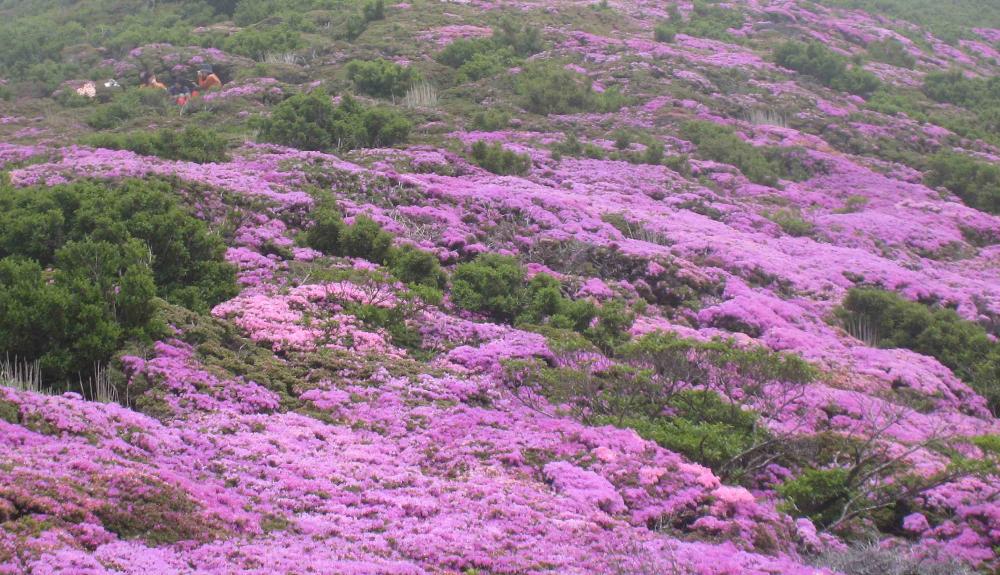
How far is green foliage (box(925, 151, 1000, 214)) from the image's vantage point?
28.0 meters

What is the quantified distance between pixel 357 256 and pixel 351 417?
6.91 m

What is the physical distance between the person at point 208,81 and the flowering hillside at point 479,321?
3.10 ft

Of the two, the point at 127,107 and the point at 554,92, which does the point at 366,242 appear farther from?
the point at 554,92

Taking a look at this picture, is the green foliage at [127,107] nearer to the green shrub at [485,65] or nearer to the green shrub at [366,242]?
the green shrub at [485,65]

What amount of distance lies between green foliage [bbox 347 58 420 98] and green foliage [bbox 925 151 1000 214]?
20.2 meters

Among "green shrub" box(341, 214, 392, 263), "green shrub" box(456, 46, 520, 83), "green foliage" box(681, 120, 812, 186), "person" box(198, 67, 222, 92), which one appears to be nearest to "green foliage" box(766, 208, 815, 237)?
"green foliage" box(681, 120, 812, 186)

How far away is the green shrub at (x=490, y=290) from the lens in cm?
1493

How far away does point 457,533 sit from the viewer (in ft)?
23.1

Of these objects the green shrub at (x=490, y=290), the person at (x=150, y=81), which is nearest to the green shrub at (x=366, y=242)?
the green shrub at (x=490, y=290)

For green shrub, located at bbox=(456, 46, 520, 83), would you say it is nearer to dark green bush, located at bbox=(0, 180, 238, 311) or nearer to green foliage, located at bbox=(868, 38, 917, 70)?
dark green bush, located at bbox=(0, 180, 238, 311)

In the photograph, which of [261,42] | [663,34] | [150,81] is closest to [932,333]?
[150,81]

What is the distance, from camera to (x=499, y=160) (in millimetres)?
23828

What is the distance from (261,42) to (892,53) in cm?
3561

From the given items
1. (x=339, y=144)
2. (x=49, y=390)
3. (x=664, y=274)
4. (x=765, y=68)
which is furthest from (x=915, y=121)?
(x=49, y=390)
